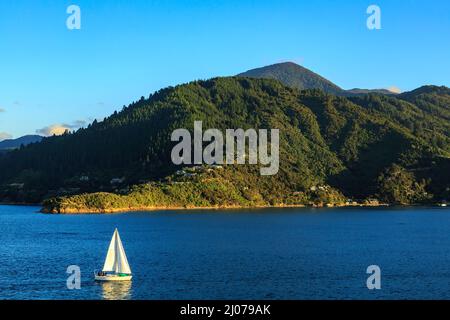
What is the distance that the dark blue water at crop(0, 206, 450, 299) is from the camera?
273ft

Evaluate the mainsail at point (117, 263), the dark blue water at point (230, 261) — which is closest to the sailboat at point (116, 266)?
the mainsail at point (117, 263)

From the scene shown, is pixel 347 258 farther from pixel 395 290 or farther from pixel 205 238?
pixel 205 238

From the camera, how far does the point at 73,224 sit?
635 feet

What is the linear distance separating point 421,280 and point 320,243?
52.7 meters

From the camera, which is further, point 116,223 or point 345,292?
point 116,223

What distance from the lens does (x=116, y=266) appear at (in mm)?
91000

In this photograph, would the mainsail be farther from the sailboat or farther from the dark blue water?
the dark blue water

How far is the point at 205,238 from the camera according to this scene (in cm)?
15288

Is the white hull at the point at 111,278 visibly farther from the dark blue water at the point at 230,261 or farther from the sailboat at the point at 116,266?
the dark blue water at the point at 230,261

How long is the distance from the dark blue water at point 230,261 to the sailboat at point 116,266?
1.76m
